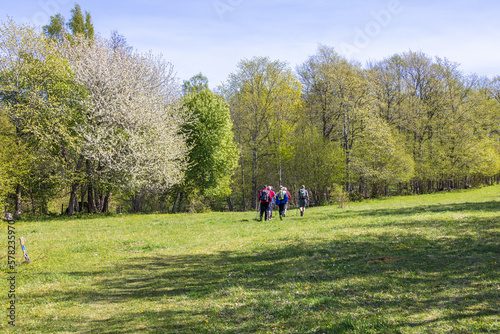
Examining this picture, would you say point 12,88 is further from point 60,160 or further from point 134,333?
point 134,333

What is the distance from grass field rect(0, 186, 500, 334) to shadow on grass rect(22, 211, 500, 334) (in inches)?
1.3

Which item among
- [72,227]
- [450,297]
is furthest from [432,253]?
[72,227]

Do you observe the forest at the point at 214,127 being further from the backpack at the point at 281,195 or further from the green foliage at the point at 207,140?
the backpack at the point at 281,195

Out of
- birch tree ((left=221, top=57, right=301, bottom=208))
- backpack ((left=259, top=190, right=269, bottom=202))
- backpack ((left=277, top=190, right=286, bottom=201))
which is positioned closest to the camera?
backpack ((left=259, top=190, right=269, bottom=202))

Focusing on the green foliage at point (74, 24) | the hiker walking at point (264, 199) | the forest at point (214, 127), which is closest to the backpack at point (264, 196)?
the hiker walking at point (264, 199)

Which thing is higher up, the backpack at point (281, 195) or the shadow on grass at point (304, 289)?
the backpack at point (281, 195)

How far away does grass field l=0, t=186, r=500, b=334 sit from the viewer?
794 cm

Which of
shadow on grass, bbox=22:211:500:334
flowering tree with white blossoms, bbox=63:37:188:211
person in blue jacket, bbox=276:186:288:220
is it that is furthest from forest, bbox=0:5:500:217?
shadow on grass, bbox=22:211:500:334

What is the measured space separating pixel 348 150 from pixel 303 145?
22.4 ft

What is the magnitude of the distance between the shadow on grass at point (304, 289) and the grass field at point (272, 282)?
3cm

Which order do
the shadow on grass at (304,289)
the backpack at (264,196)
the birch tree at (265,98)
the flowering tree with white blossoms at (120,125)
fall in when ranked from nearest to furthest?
the shadow on grass at (304,289), the backpack at (264,196), the flowering tree with white blossoms at (120,125), the birch tree at (265,98)

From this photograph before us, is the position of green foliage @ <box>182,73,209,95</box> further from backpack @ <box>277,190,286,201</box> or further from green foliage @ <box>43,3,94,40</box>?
backpack @ <box>277,190,286,201</box>

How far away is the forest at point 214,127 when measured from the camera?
107ft

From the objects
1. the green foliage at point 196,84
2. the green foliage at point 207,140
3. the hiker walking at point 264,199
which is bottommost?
the hiker walking at point 264,199
